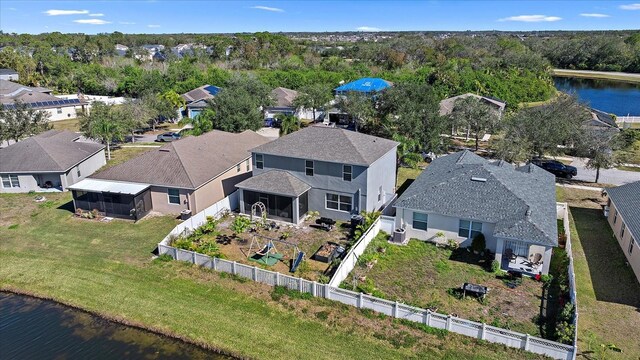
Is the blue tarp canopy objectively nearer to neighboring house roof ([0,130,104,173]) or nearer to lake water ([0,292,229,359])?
neighboring house roof ([0,130,104,173])

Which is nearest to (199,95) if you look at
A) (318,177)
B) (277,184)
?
(277,184)

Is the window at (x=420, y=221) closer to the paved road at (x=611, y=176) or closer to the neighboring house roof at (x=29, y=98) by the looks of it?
the paved road at (x=611, y=176)

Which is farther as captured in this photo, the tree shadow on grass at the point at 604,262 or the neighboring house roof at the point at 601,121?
the neighboring house roof at the point at 601,121

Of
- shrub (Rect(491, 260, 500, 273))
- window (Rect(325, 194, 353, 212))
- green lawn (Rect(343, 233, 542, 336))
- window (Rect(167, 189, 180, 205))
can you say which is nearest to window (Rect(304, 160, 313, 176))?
window (Rect(325, 194, 353, 212))

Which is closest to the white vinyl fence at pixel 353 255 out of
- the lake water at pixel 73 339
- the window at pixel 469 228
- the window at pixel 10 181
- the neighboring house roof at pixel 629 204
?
the window at pixel 469 228

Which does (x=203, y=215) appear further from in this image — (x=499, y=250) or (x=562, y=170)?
(x=562, y=170)

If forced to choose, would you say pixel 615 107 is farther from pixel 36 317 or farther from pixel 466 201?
pixel 36 317
